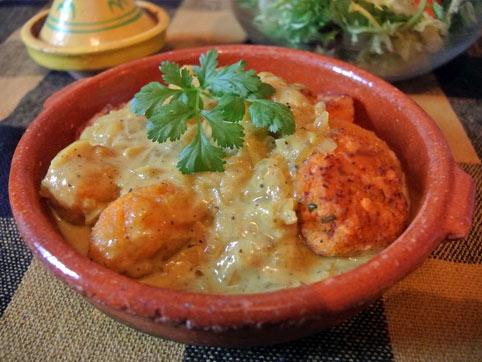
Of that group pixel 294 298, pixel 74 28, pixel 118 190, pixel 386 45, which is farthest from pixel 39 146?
pixel 386 45

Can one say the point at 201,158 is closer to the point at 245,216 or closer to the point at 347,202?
the point at 245,216

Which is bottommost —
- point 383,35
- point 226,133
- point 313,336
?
point 313,336

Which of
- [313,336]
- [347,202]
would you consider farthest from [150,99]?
[313,336]

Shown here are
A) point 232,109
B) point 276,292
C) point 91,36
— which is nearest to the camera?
point 276,292

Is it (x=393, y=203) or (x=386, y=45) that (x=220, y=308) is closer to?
(x=393, y=203)

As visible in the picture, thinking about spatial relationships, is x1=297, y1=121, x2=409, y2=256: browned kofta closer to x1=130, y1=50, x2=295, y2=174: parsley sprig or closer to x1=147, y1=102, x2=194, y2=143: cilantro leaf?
x1=130, y1=50, x2=295, y2=174: parsley sprig

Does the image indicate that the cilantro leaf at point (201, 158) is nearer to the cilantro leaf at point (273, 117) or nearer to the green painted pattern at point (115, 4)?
the cilantro leaf at point (273, 117)
